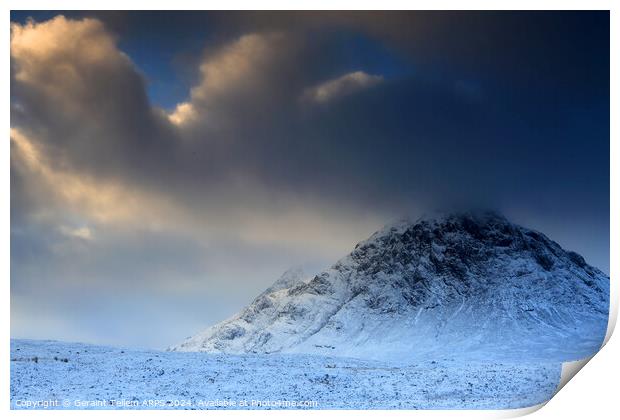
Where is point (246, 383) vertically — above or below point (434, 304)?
below

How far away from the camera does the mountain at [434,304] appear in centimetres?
4300

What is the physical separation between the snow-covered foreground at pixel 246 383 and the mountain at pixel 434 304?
33.7 feet

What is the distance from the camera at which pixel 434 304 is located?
179ft

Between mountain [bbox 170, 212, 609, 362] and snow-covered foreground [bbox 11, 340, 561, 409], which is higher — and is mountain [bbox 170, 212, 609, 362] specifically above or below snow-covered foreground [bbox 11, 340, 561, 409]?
above

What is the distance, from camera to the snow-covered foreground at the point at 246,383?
24953mm

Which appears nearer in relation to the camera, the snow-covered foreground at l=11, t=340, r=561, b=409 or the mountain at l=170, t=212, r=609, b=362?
the snow-covered foreground at l=11, t=340, r=561, b=409

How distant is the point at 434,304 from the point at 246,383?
101ft

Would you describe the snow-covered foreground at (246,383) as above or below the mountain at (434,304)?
below

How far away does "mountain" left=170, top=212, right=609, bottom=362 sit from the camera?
43.0 m

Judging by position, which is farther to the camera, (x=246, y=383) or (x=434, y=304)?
(x=434, y=304)

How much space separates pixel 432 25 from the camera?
2817cm

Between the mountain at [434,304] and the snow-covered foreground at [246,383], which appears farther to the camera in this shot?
the mountain at [434,304]

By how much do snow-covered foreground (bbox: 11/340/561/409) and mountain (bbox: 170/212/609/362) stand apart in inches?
404

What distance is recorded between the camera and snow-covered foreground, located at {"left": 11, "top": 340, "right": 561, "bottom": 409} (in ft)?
81.9
